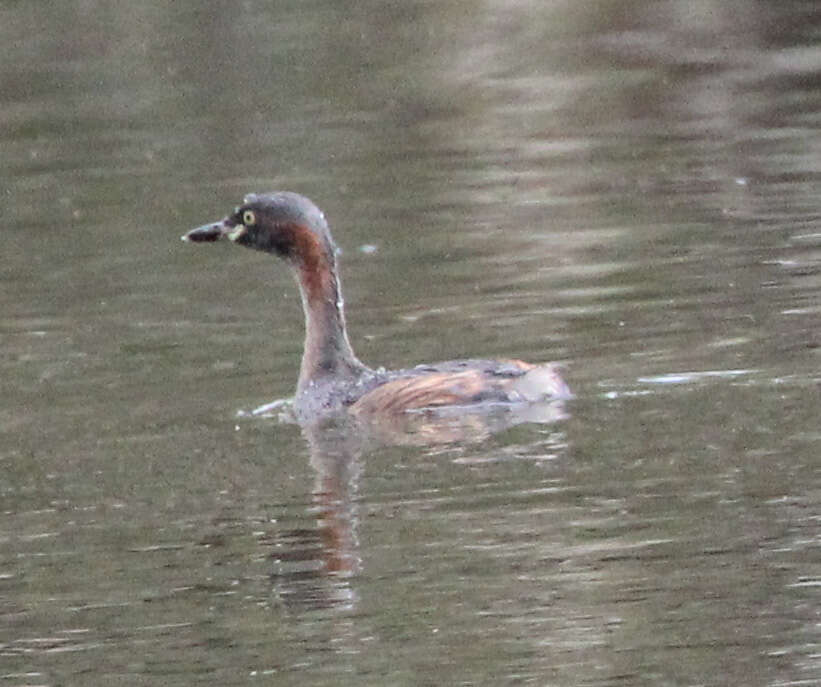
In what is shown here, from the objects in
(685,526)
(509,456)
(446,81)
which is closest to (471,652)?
(685,526)

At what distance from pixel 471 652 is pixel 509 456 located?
8.27ft

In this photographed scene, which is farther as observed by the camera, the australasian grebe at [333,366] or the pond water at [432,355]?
the australasian grebe at [333,366]

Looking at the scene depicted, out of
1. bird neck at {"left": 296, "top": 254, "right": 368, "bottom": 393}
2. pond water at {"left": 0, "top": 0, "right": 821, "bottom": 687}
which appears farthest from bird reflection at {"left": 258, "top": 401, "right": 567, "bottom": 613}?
bird neck at {"left": 296, "top": 254, "right": 368, "bottom": 393}

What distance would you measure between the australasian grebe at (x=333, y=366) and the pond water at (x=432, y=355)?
0.31 m

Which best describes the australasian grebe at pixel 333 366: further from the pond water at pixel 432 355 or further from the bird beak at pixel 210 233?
the pond water at pixel 432 355

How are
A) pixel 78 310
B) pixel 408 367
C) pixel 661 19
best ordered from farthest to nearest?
pixel 661 19
pixel 78 310
pixel 408 367

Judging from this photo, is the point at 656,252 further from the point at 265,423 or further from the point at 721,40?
the point at 721,40

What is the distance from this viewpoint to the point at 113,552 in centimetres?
915

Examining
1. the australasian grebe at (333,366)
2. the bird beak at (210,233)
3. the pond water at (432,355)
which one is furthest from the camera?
the bird beak at (210,233)

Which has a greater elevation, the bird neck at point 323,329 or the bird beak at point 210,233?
the bird beak at point 210,233

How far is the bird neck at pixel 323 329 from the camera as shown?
12008mm

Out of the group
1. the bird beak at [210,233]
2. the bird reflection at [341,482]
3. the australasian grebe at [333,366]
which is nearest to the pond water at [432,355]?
the bird reflection at [341,482]

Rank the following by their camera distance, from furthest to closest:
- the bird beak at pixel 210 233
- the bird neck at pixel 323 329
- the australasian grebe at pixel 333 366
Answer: the bird beak at pixel 210 233 < the bird neck at pixel 323 329 < the australasian grebe at pixel 333 366

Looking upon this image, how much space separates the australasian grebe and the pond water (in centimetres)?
31
